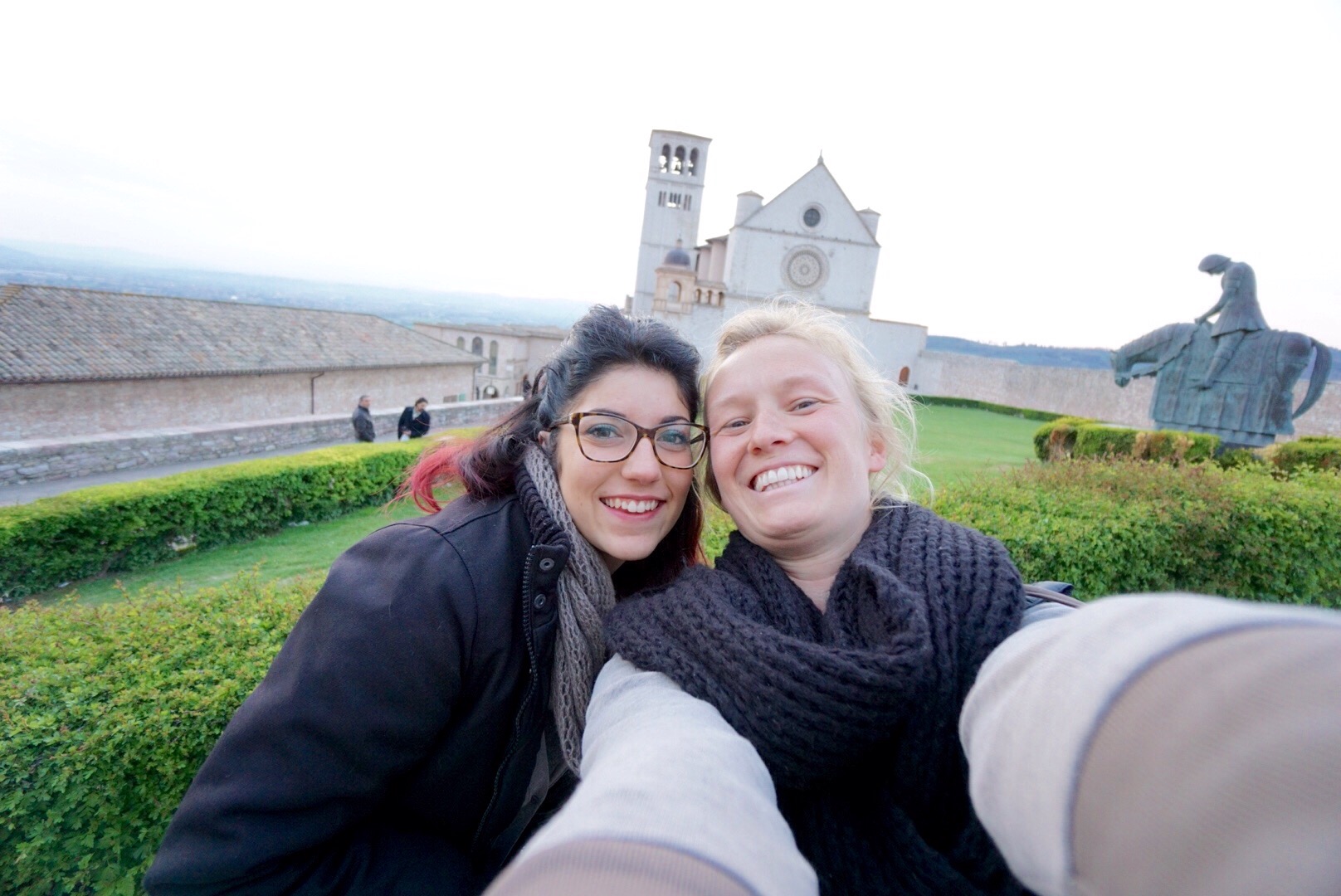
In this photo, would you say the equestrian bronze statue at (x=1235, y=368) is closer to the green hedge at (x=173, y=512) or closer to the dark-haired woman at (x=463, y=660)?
the dark-haired woman at (x=463, y=660)

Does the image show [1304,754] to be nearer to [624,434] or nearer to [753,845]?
[753,845]

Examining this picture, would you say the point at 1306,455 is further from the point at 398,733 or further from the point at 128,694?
the point at 128,694

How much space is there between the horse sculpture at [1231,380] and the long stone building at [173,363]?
24616mm

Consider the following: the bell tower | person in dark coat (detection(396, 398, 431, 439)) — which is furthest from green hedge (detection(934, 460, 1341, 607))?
the bell tower

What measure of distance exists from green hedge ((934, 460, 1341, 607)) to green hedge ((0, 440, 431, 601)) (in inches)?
341

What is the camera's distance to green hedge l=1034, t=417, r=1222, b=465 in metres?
10.9

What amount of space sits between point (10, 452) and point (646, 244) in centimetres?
3808

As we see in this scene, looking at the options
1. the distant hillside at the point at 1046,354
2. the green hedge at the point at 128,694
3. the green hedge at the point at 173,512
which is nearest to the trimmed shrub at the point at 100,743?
the green hedge at the point at 128,694

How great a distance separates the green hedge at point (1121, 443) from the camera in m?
10.9

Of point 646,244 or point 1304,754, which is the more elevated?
point 646,244

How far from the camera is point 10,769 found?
172 cm

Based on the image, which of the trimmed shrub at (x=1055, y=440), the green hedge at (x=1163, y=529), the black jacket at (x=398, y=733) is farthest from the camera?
the trimmed shrub at (x=1055, y=440)

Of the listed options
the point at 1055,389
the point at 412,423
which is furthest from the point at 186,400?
the point at 1055,389

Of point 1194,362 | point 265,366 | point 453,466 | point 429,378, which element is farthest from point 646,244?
point 453,466
